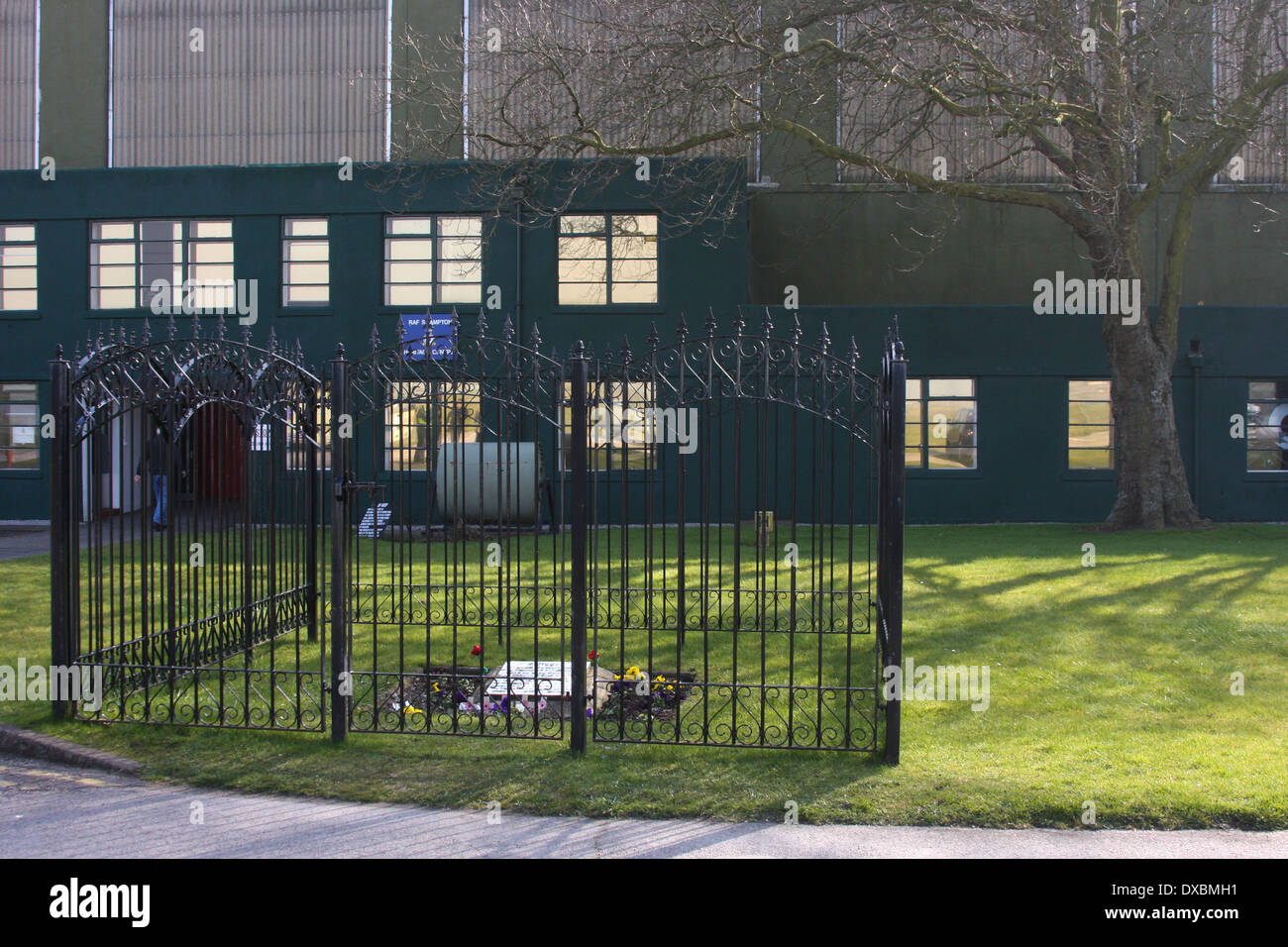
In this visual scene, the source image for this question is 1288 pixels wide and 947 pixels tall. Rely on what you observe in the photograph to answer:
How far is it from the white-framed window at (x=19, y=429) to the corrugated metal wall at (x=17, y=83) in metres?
7.52

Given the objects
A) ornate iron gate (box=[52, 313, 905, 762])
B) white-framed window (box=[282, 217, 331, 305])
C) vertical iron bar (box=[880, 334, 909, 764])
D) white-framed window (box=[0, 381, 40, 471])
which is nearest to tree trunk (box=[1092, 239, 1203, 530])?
ornate iron gate (box=[52, 313, 905, 762])

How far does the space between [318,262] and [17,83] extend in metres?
11.2

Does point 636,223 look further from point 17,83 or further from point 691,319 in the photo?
point 17,83

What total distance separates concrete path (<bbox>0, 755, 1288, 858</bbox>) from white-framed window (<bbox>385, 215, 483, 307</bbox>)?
1642 centimetres

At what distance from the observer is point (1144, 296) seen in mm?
19047

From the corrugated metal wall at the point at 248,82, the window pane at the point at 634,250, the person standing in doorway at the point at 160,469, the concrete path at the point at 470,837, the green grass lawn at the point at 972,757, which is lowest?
the concrete path at the point at 470,837

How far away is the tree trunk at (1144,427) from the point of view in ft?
62.4

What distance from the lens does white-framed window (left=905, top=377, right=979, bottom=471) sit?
2169cm

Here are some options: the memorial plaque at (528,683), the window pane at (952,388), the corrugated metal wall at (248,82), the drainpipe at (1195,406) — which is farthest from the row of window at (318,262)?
the memorial plaque at (528,683)

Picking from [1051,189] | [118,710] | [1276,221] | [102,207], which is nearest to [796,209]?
[1051,189]

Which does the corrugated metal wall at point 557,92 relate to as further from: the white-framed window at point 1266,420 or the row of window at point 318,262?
the white-framed window at point 1266,420

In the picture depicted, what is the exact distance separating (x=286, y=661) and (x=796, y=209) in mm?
17440

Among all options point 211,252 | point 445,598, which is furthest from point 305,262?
point 445,598

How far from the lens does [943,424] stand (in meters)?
21.8
